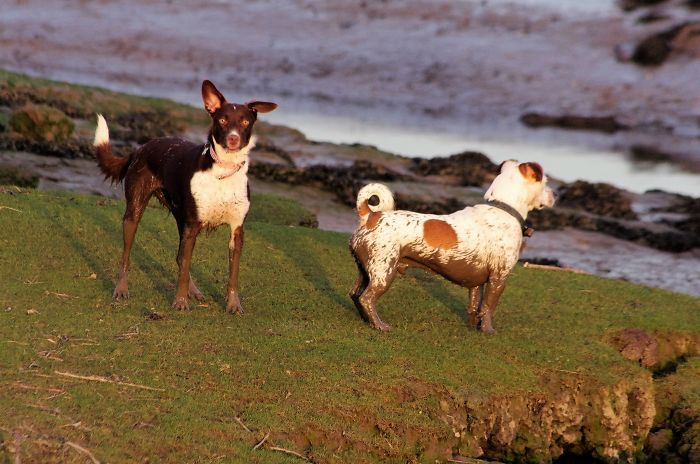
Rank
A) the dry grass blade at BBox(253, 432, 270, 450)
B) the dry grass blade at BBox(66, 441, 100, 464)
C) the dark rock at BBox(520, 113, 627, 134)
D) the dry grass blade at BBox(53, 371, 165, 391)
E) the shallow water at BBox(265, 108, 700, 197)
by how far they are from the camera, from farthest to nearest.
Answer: the dark rock at BBox(520, 113, 627, 134) < the shallow water at BBox(265, 108, 700, 197) < the dry grass blade at BBox(53, 371, 165, 391) < the dry grass blade at BBox(253, 432, 270, 450) < the dry grass blade at BBox(66, 441, 100, 464)

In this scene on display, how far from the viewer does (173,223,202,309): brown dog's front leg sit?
10.7 m

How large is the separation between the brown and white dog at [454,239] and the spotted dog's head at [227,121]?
43.7 inches

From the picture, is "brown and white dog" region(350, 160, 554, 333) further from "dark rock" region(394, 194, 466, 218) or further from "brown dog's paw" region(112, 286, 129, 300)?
"dark rock" region(394, 194, 466, 218)

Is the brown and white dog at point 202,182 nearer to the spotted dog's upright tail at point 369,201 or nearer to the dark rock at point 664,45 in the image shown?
the spotted dog's upright tail at point 369,201

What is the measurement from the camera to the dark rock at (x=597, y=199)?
22719 mm

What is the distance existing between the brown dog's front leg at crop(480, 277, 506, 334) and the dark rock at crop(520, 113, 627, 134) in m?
24.8

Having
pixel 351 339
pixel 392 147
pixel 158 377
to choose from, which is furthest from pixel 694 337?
pixel 392 147

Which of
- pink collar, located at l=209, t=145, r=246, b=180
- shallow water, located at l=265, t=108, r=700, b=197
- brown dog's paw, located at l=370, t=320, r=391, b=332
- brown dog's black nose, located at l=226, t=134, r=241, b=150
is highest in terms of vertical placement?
brown dog's black nose, located at l=226, t=134, r=241, b=150

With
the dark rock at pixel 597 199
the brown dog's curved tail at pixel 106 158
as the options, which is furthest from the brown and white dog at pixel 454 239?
the dark rock at pixel 597 199

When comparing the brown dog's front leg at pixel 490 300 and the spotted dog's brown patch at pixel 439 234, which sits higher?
the spotted dog's brown patch at pixel 439 234

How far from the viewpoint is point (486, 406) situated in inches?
375

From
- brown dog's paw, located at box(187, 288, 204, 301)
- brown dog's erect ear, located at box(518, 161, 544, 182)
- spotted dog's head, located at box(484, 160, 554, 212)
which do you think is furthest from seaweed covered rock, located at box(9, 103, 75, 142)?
brown dog's erect ear, located at box(518, 161, 544, 182)

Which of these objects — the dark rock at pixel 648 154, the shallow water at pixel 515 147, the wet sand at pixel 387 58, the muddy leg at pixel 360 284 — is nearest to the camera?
the muddy leg at pixel 360 284

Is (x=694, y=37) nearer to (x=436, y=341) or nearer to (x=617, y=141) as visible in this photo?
(x=617, y=141)
